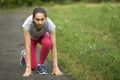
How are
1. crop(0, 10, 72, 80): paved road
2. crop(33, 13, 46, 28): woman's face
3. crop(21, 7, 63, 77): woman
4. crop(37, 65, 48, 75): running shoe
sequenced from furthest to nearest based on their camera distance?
crop(37, 65, 48, 75): running shoe, crop(0, 10, 72, 80): paved road, crop(21, 7, 63, 77): woman, crop(33, 13, 46, 28): woman's face

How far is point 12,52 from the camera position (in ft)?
33.7

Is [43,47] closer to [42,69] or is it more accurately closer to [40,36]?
[40,36]

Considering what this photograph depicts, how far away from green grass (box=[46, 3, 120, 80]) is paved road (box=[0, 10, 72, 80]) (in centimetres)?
45

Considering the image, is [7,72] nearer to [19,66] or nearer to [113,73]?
Answer: [19,66]

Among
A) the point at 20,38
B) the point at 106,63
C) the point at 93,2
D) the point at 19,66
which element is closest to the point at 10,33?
the point at 20,38

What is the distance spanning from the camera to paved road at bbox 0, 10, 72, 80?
305 inches

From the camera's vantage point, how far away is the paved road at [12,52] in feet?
25.4

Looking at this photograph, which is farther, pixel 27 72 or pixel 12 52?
pixel 12 52

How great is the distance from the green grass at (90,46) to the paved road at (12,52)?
1.49 ft

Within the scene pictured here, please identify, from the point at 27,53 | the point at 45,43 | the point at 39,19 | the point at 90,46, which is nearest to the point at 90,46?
the point at 90,46

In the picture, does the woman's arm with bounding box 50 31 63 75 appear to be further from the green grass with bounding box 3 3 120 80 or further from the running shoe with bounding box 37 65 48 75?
the green grass with bounding box 3 3 120 80

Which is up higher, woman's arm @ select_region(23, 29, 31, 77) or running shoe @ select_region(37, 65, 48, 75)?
woman's arm @ select_region(23, 29, 31, 77)

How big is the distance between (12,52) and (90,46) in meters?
2.01

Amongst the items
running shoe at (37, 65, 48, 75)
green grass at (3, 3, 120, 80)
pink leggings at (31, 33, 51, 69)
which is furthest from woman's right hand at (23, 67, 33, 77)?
green grass at (3, 3, 120, 80)
